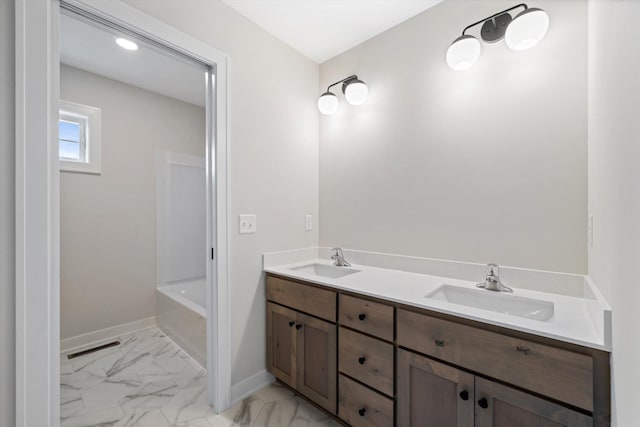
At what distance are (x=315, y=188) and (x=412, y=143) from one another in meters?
0.87

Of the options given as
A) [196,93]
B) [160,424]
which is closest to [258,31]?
[196,93]

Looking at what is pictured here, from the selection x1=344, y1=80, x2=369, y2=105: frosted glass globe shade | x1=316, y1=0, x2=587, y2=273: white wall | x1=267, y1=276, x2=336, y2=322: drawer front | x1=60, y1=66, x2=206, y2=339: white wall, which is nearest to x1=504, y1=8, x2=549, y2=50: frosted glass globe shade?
x1=316, y1=0, x2=587, y2=273: white wall

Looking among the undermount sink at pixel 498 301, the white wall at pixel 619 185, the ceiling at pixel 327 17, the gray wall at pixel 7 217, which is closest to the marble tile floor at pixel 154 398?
the gray wall at pixel 7 217

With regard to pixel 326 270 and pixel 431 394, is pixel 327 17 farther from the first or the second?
pixel 431 394

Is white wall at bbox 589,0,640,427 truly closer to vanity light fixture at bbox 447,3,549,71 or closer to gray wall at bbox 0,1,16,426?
vanity light fixture at bbox 447,3,549,71

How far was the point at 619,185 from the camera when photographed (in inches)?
28.1

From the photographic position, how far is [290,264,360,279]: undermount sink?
1.92 metres

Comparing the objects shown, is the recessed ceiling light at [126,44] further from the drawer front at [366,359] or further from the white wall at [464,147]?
the drawer front at [366,359]

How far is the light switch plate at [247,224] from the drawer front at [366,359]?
0.85 m

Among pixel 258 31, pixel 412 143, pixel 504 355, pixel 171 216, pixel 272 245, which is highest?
pixel 258 31

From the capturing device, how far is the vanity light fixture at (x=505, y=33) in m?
1.20

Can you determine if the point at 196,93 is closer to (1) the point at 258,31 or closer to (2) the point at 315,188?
(1) the point at 258,31

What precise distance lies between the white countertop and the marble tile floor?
2.62ft

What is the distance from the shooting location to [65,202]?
2328 millimetres
